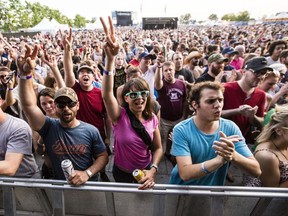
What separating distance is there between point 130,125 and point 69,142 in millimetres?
609

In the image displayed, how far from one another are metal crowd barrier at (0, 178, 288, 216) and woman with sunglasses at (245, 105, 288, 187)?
36 centimetres

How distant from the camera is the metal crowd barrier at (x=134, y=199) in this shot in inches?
63.2

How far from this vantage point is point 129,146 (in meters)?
2.45

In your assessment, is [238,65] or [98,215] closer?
[98,215]

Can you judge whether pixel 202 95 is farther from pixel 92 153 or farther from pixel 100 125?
pixel 100 125

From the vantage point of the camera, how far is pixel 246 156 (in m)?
1.90

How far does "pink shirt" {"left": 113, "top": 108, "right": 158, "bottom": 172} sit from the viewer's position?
7.97 feet

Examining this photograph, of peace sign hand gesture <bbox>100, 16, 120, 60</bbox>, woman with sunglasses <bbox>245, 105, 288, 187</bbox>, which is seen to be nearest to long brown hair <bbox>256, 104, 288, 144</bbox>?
woman with sunglasses <bbox>245, 105, 288, 187</bbox>

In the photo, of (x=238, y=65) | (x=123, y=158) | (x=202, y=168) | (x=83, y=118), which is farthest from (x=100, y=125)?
(x=238, y=65)

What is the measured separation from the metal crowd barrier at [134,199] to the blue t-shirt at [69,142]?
0.52 meters

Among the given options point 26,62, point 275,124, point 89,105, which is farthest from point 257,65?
point 26,62

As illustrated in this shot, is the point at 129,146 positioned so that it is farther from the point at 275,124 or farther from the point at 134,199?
the point at 275,124

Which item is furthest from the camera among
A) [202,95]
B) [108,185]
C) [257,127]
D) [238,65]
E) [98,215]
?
[238,65]

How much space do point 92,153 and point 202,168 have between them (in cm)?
113
